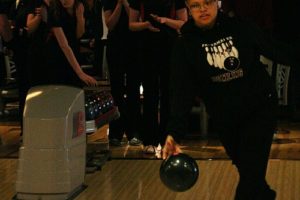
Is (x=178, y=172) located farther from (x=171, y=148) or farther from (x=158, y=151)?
(x=158, y=151)

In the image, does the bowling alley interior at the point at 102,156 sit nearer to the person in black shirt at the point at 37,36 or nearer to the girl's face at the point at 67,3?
the person in black shirt at the point at 37,36

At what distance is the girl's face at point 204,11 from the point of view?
3947 millimetres

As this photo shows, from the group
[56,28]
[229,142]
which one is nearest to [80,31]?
[56,28]

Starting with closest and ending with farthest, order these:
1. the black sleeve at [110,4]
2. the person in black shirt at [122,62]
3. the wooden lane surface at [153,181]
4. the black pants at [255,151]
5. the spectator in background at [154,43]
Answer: the black pants at [255,151]
the wooden lane surface at [153,181]
the spectator in background at [154,43]
the person in black shirt at [122,62]
the black sleeve at [110,4]

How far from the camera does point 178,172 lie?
3.76m

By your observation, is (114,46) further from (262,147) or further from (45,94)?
(262,147)

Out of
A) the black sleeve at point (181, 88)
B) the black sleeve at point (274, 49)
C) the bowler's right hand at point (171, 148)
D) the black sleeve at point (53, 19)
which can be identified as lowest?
the bowler's right hand at point (171, 148)

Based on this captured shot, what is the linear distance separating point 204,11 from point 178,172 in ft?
3.03

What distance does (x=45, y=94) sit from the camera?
5.41 m

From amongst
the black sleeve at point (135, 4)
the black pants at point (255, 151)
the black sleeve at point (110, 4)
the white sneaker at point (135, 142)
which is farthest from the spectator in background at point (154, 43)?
the black pants at point (255, 151)

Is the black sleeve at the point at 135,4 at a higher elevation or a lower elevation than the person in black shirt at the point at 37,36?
higher

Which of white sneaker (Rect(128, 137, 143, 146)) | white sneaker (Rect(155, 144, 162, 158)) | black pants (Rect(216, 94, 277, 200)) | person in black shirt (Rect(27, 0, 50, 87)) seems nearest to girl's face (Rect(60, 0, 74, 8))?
person in black shirt (Rect(27, 0, 50, 87))

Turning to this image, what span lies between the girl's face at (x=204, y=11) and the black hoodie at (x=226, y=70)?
0.05m

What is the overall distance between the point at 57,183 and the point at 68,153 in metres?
0.24
